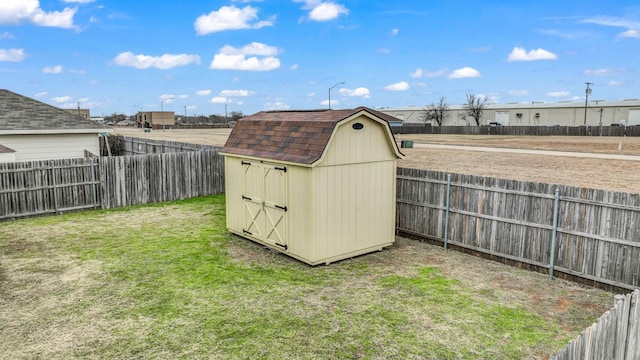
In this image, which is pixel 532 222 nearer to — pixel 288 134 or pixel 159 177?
pixel 288 134

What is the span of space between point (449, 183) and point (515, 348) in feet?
15.3

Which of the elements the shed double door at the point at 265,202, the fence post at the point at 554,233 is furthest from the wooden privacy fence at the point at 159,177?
the fence post at the point at 554,233

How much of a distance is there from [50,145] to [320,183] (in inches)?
584

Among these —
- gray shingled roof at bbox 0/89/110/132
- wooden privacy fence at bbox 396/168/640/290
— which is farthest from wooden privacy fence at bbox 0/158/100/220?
wooden privacy fence at bbox 396/168/640/290

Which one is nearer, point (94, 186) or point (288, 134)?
point (288, 134)

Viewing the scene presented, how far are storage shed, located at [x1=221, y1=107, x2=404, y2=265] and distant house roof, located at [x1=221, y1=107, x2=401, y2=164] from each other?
0.02 metres

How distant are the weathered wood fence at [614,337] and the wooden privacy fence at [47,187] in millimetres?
14118

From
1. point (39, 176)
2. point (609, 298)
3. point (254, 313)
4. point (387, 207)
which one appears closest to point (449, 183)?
point (387, 207)

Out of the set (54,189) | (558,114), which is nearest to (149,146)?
(54,189)

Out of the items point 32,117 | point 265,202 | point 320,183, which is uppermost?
point 32,117

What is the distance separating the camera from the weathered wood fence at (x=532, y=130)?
50125 millimetres

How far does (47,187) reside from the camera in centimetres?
1333

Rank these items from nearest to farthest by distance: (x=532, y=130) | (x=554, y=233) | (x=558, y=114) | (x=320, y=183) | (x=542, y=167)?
(x=554, y=233) → (x=320, y=183) → (x=542, y=167) → (x=532, y=130) → (x=558, y=114)

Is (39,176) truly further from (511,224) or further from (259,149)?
(511,224)
